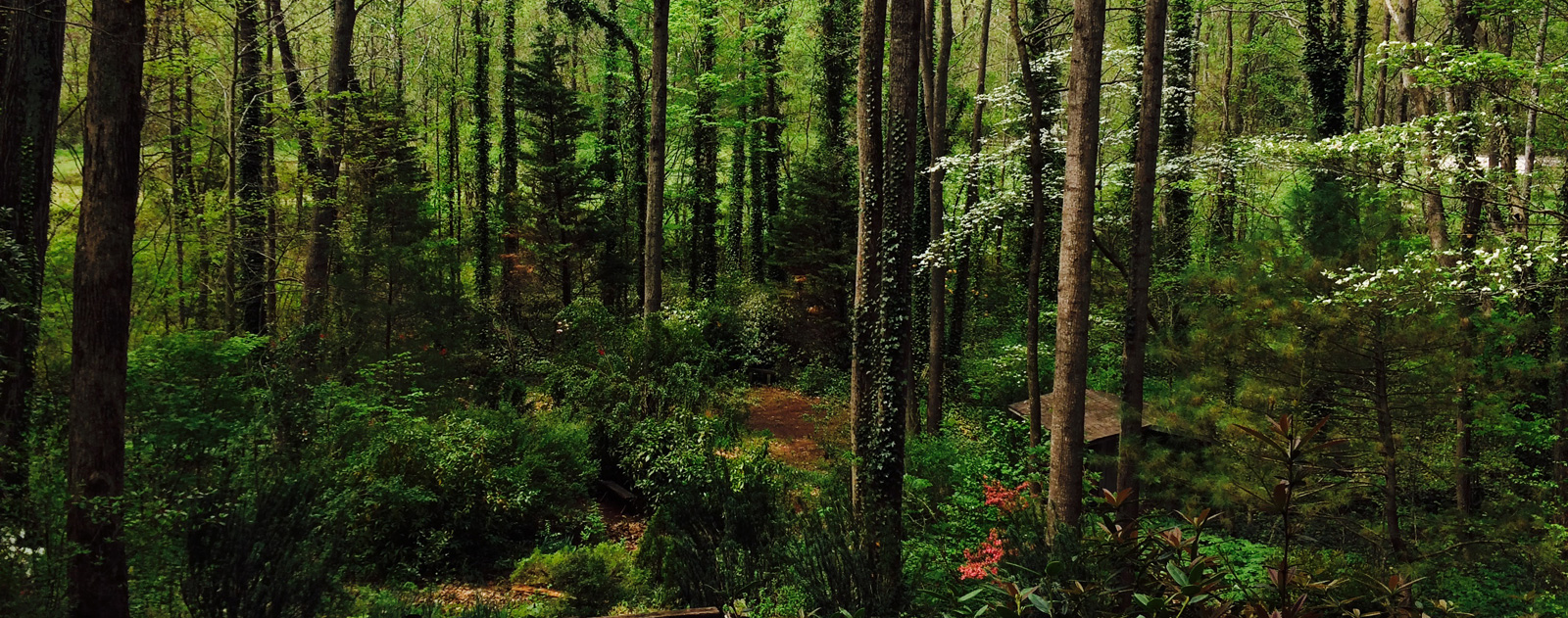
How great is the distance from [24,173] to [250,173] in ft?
21.6

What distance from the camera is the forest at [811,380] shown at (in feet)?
17.5

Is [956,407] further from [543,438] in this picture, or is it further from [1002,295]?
[543,438]

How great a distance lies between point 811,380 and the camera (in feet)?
60.7

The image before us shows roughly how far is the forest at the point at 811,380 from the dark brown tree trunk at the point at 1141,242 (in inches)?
1.7

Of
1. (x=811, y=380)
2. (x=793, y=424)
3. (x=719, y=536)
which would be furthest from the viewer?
(x=811, y=380)

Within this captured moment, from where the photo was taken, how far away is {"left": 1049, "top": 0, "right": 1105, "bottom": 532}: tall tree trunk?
21.6 feet

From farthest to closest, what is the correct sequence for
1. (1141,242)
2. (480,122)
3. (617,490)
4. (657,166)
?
(480,122) < (657,166) < (617,490) < (1141,242)

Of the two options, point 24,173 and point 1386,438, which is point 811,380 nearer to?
point 1386,438

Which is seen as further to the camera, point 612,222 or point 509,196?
point 612,222

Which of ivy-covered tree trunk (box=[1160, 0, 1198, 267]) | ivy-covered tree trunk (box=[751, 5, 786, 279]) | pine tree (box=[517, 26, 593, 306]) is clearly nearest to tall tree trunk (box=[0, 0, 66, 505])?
pine tree (box=[517, 26, 593, 306])

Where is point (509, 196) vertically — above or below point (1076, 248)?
above

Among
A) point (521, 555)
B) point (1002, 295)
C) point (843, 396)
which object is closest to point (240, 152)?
point (521, 555)

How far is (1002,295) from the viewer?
23.3 m

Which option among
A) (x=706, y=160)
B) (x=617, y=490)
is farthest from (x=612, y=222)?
(x=617, y=490)
